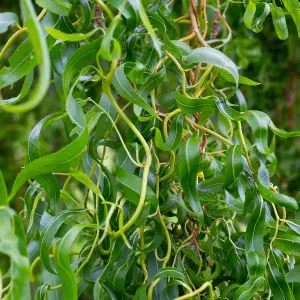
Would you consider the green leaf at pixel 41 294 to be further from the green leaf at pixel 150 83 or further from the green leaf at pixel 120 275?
the green leaf at pixel 150 83

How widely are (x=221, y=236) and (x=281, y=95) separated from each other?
32.1 inches

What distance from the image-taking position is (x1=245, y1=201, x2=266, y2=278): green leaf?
51 cm

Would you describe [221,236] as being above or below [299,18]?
below

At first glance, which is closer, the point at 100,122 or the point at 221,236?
the point at 100,122

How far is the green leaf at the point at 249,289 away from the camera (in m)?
0.50

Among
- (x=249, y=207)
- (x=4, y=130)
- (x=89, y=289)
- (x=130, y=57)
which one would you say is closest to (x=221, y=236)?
(x=249, y=207)

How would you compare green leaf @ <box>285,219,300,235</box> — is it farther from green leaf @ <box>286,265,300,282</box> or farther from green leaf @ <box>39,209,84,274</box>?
green leaf @ <box>39,209,84,274</box>

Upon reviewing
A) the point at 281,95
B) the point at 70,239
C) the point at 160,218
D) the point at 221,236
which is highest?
the point at 70,239

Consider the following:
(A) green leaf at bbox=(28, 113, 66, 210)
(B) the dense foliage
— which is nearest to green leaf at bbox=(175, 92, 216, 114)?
(B) the dense foliage

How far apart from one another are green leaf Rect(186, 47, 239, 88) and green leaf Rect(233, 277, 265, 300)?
0.17 m

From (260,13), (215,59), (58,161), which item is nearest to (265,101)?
(260,13)

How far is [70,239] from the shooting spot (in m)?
0.41

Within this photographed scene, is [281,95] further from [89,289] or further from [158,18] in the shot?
[158,18]

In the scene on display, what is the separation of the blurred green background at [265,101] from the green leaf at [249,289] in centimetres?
75
